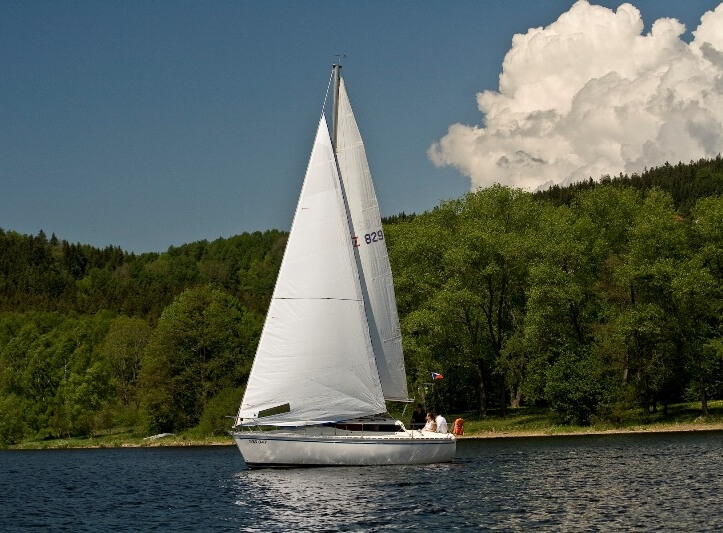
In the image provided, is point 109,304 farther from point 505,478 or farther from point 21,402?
point 505,478

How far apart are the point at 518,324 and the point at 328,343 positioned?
151ft

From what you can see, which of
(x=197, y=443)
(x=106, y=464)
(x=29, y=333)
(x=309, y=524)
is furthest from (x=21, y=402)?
(x=309, y=524)

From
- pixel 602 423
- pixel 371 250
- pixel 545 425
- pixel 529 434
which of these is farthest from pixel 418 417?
pixel 545 425

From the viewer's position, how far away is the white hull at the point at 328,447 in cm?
4562

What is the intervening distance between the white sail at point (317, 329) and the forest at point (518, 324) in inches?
778

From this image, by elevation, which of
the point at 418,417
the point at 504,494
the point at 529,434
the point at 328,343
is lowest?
the point at 504,494

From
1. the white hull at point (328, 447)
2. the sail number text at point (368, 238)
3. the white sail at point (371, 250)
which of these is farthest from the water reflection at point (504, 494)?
the sail number text at point (368, 238)

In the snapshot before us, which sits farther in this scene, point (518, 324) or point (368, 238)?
point (518, 324)

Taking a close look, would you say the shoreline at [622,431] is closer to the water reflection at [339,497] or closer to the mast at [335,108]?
the water reflection at [339,497]

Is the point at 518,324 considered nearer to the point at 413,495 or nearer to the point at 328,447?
the point at 328,447

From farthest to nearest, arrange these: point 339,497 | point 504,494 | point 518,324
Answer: point 518,324 → point 504,494 → point 339,497

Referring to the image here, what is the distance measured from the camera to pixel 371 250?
1875 inches

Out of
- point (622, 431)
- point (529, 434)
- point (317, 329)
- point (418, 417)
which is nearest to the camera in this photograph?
point (317, 329)

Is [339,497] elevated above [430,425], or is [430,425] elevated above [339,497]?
[430,425]
